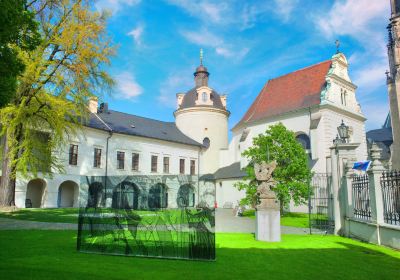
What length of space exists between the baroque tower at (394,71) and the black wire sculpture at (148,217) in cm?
2527

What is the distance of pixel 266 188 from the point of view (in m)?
12.1

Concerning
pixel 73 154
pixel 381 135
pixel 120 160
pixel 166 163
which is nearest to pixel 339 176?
pixel 73 154

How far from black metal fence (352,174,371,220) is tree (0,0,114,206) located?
15.6 m

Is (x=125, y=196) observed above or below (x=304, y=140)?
below

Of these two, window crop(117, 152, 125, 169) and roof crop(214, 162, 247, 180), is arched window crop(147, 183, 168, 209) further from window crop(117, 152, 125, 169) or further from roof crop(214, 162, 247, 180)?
roof crop(214, 162, 247, 180)

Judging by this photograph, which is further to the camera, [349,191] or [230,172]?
[230,172]

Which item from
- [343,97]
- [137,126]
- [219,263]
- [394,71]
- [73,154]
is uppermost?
[394,71]

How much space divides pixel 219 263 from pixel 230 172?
31980 mm

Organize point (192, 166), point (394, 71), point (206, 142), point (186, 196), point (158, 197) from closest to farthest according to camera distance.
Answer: point (186, 196) → point (158, 197) → point (394, 71) → point (192, 166) → point (206, 142)

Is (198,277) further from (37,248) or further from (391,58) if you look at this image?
(391,58)

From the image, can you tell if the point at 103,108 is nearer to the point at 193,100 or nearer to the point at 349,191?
the point at 193,100

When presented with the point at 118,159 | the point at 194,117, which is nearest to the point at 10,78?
the point at 118,159

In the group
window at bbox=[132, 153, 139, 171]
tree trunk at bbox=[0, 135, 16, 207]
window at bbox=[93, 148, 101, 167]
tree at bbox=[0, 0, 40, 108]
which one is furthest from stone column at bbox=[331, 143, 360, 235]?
window at bbox=[132, 153, 139, 171]

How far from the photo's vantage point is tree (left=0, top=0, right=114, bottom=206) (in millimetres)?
18297
